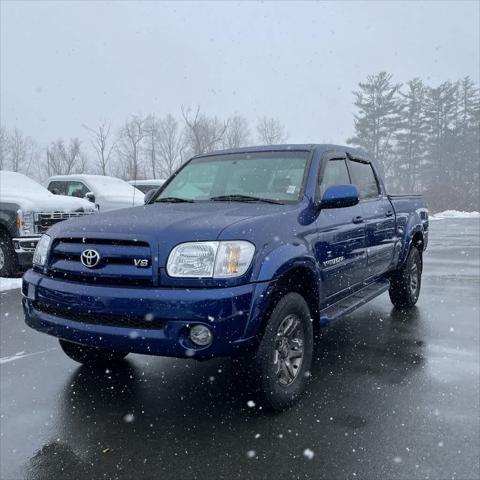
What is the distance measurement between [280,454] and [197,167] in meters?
2.96

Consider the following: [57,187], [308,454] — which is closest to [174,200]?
[308,454]

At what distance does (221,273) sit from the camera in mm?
3029

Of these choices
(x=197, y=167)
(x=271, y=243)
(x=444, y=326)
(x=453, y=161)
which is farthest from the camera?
(x=453, y=161)

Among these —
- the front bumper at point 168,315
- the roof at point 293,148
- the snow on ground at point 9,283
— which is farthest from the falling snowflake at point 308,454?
the snow on ground at point 9,283

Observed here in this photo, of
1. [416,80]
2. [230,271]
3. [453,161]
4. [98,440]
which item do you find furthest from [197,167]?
[416,80]

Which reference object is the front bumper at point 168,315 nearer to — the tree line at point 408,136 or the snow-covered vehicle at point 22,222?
the snow-covered vehicle at point 22,222

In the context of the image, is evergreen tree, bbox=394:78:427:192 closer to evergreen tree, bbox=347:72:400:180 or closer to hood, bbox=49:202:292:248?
evergreen tree, bbox=347:72:400:180

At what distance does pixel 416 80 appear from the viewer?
6656cm

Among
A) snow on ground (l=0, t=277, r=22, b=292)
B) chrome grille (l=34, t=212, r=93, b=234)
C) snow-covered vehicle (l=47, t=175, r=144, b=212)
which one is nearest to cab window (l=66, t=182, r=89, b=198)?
snow-covered vehicle (l=47, t=175, r=144, b=212)

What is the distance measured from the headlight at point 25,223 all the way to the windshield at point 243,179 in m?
5.09

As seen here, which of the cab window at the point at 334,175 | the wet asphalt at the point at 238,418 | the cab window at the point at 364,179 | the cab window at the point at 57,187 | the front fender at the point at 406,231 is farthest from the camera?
the cab window at the point at 57,187

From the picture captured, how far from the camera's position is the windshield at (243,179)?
4.09 m

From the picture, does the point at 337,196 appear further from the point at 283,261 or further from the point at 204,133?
the point at 204,133

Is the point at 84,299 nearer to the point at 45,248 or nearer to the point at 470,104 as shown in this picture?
the point at 45,248
